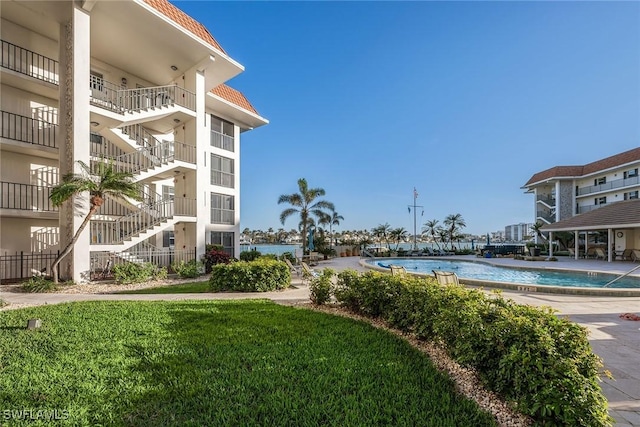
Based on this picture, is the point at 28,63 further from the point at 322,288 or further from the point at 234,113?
the point at 322,288

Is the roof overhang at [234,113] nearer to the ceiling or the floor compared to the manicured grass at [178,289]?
nearer to the ceiling

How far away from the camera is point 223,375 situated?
4.16m

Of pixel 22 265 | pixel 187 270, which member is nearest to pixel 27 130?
pixel 22 265

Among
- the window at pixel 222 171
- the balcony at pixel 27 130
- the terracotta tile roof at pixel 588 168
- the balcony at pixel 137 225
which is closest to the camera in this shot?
the balcony at pixel 27 130

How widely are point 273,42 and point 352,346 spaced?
1800cm

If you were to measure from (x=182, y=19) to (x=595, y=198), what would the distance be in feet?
149

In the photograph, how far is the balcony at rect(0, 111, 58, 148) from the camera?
42.1ft

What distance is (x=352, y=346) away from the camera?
5.25 metres

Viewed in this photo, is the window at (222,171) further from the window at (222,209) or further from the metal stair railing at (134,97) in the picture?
the metal stair railing at (134,97)

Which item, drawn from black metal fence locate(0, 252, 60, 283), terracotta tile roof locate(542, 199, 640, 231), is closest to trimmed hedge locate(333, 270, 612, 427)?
black metal fence locate(0, 252, 60, 283)

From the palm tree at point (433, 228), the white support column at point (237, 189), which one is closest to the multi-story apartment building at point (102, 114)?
the white support column at point (237, 189)

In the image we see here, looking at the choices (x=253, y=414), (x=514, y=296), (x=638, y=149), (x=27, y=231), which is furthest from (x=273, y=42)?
(x=638, y=149)

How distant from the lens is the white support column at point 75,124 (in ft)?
40.8

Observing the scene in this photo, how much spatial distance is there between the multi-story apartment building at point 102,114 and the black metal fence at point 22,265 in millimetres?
429
